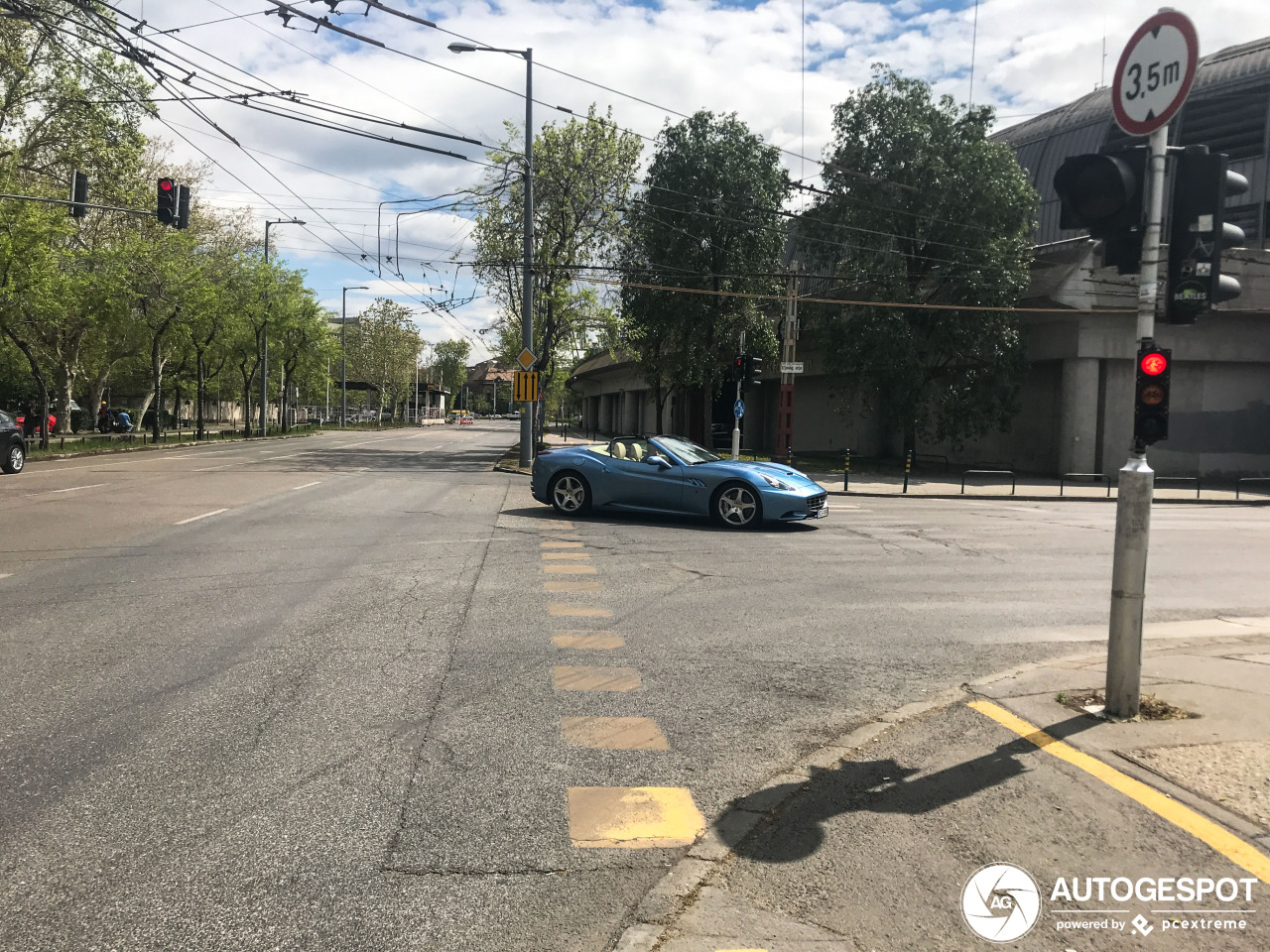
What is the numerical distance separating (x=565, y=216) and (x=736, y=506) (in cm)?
2346

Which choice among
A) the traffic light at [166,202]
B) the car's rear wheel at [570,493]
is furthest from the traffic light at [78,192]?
the car's rear wheel at [570,493]

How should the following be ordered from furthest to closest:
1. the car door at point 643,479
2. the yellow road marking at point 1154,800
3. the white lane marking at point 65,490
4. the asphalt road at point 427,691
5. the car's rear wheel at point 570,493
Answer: the white lane marking at point 65,490 → the car's rear wheel at point 570,493 → the car door at point 643,479 → the yellow road marking at point 1154,800 → the asphalt road at point 427,691

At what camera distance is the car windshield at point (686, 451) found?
14609mm

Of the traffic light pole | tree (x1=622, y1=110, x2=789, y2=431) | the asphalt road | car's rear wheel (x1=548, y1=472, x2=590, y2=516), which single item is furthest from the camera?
tree (x1=622, y1=110, x2=789, y2=431)

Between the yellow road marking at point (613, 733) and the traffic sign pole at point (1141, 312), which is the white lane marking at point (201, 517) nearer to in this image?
the yellow road marking at point (613, 733)

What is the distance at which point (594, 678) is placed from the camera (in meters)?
6.05

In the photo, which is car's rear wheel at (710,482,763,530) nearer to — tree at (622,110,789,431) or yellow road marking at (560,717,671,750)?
yellow road marking at (560,717,671,750)

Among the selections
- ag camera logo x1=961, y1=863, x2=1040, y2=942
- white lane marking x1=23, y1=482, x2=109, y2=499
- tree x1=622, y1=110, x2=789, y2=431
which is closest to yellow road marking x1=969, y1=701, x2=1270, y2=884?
ag camera logo x1=961, y1=863, x2=1040, y2=942

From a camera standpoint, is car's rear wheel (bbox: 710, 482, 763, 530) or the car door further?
the car door

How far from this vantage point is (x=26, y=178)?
3666 cm

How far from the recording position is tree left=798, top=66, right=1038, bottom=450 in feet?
104

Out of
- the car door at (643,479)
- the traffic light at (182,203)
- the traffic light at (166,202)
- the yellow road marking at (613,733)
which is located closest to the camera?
the yellow road marking at (613,733)

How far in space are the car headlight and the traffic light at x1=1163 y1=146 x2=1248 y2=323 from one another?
8704 millimetres

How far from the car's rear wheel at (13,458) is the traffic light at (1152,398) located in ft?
81.0
